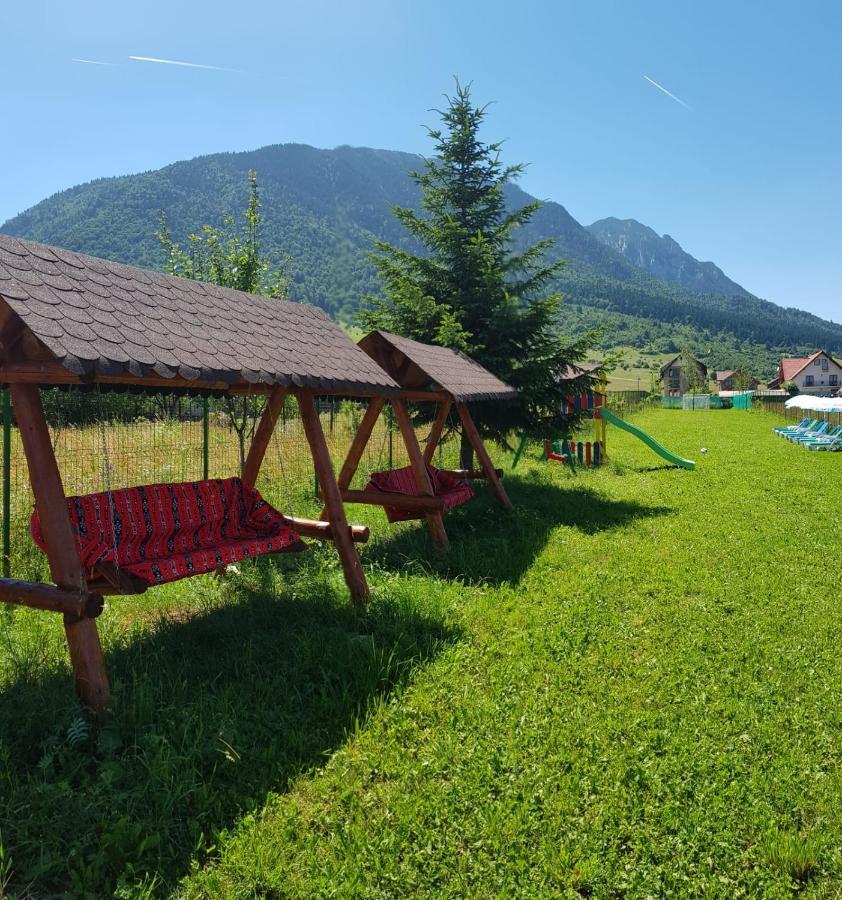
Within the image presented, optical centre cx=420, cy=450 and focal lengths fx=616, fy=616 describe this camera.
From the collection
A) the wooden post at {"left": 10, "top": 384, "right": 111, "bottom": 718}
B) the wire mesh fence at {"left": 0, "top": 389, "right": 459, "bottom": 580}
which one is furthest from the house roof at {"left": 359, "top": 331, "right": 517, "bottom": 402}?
the wooden post at {"left": 10, "top": 384, "right": 111, "bottom": 718}

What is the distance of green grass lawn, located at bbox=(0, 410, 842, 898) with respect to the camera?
2.44 metres

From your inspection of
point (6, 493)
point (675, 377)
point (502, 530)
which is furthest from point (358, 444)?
point (675, 377)

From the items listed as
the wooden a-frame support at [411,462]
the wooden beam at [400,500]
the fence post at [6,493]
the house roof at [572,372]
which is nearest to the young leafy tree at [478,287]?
the house roof at [572,372]

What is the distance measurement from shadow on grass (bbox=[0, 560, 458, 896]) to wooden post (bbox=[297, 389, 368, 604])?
0.36 meters

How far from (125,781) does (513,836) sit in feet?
5.72

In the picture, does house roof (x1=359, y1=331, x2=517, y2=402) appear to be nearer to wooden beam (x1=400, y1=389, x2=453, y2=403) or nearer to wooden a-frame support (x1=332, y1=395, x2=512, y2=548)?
wooden beam (x1=400, y1=389, x2=453, y2=403)

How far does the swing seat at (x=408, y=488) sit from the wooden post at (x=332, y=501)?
1864 mm

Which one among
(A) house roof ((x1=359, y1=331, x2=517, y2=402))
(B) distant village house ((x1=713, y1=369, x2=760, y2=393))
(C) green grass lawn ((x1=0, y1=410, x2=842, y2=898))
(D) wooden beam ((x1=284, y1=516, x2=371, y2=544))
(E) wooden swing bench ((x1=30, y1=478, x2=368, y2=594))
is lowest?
(C) green grass lawn ((x1=0, y1=410, x2=842, y2=898))

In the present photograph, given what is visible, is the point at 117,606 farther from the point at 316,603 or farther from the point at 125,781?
the point at 125,781

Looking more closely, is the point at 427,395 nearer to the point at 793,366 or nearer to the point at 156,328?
the point at 156,328

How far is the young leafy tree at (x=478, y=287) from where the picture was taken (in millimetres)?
10836

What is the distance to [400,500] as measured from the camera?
690 cm

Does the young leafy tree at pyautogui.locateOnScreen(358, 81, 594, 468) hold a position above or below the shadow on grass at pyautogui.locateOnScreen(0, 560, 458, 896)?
above

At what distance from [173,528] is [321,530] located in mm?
1286
